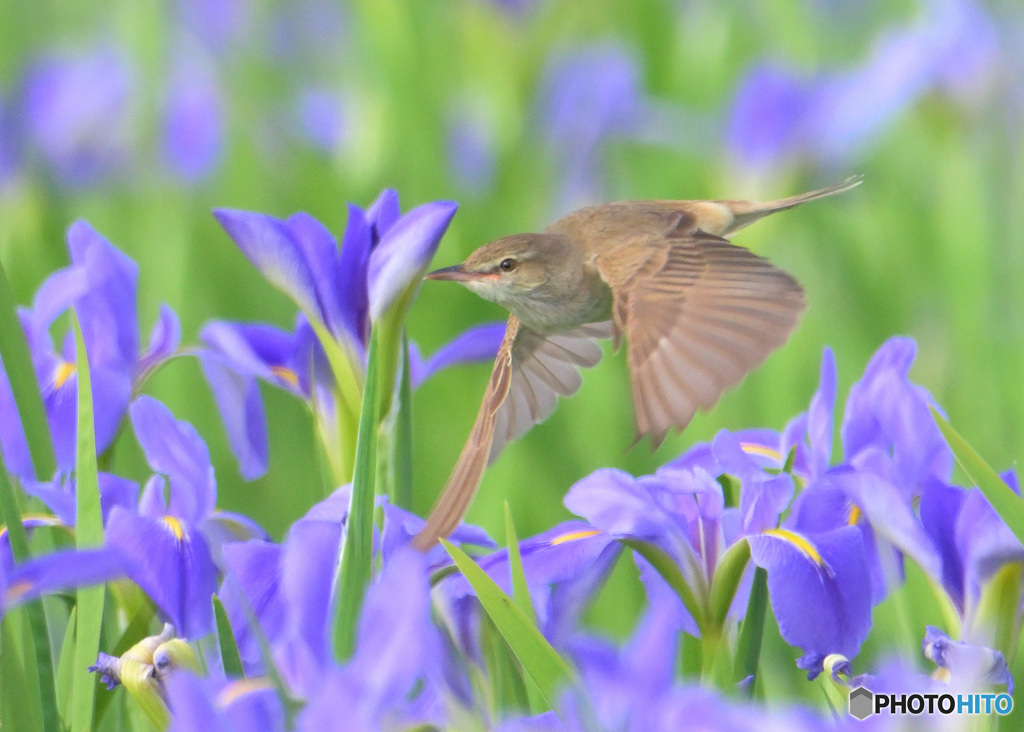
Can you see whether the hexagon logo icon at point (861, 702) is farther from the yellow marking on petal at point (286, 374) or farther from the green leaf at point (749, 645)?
the yellow marking on petal at point (286, 374)

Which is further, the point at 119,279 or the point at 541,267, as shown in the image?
the point at 541,267

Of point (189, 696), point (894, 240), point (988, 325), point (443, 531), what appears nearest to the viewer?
point (189, 696)

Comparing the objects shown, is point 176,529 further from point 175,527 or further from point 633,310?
point 633,310

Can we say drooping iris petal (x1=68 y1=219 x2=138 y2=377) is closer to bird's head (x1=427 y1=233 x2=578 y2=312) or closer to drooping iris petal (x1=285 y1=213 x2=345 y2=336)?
drooping iris petal (x1=285 y1=213 x2=345 y2=336)

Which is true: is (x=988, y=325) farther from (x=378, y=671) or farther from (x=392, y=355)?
(x=378, y=671)

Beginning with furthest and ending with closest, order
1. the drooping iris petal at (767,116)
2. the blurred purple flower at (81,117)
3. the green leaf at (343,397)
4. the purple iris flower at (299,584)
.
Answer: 1. the blurred purple flower at (81,117)
2. the drooping iris petal at (767,116)
3. the green leaf at (343,397)
4. the purple iris flower at (299,584)

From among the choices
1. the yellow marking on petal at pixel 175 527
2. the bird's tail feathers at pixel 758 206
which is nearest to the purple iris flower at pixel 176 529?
the yellow marking on petal at pixel 175 527

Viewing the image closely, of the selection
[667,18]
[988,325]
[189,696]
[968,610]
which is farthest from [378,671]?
[667,18]
